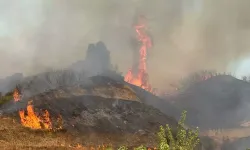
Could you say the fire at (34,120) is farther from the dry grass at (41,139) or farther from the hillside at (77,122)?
the dry grass at (41,139)

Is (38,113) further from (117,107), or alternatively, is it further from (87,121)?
(117,107)

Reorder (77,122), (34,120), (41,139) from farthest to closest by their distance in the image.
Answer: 1. (77,122)
2. (34,120)
3. (41,139)

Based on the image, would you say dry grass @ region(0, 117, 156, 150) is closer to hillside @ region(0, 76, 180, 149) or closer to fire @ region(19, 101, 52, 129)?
hillside @ region(0, 76, 180, 149)

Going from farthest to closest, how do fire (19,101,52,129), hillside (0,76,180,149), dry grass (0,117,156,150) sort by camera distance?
fire (19,101,52,129) < hillside (0,76,180,149) < dry grass (0,117,156,150)

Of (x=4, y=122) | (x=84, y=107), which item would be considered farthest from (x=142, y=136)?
(x=4, y=122)

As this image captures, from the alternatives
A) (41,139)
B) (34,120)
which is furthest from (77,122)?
(41,139)

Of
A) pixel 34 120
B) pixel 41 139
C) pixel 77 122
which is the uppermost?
pixel 77 122

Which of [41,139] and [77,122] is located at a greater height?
[77,122]

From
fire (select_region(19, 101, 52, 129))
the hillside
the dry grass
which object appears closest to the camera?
the dry grass

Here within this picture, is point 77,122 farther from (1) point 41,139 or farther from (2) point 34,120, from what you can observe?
(1) point 41,139

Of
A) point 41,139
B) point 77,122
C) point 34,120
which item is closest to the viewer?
point 41,139

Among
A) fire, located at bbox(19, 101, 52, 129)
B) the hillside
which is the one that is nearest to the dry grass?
the hillside

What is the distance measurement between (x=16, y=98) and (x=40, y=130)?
150 ft

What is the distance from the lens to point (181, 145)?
175 feet
